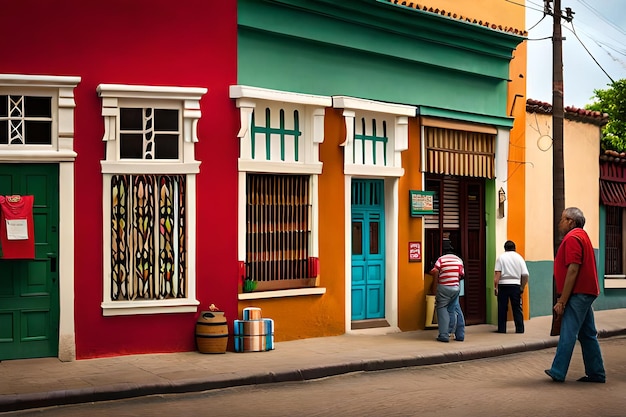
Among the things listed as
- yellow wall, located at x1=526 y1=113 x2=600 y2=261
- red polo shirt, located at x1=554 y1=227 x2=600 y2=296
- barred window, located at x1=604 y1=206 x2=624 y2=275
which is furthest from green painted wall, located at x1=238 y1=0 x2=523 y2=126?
barred window, located at x1=604 y1=206 x2=624 y2=275

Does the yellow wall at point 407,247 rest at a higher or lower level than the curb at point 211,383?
higher

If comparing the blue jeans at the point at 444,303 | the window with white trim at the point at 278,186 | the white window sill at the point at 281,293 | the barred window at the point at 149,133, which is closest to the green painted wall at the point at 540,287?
the blue jeans at the point at 444,303

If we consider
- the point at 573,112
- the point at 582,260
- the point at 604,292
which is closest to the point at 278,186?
the point at 582,260

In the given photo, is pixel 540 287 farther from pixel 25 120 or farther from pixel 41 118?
pixel 25 120

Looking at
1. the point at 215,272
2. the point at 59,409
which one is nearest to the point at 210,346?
the point at 215,272

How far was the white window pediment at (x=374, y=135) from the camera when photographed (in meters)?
15.6

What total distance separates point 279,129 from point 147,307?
11.4 feet

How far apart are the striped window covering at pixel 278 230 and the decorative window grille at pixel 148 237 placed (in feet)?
4.07

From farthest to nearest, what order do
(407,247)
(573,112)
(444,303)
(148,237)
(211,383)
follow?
1. (573,112)
2. (407,247)
3. (444,303)
4. (148,237)
5. (211,383)

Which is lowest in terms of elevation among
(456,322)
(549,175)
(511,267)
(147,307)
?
(456,322)

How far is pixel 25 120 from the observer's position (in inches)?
498

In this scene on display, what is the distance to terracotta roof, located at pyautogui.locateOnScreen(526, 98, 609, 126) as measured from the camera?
19.7m

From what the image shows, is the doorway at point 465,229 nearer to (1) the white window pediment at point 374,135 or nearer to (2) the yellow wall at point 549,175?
(1) the white window pediment at point 374,135

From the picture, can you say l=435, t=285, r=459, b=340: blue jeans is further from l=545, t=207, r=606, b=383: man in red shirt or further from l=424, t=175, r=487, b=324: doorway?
l=545, t=207, r=606, b=383: man in red shirt
